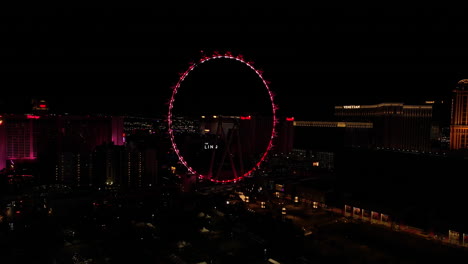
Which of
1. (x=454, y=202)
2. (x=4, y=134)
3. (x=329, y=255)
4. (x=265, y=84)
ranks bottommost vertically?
(x=329, y=255)

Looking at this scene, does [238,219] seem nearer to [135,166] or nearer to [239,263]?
[239,263]

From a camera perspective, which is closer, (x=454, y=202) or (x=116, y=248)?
(x=116, y=248)

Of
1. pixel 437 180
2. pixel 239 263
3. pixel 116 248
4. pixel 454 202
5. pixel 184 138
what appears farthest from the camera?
pixel 184 138

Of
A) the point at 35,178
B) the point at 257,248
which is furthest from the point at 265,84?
the point at 35,178

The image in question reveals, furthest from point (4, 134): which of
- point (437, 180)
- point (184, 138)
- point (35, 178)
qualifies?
point (437, 180)

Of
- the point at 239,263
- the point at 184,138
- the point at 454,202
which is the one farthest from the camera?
the point at 184,138

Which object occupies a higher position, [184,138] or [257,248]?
[184,138]

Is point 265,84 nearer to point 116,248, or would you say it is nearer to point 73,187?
point 116,248

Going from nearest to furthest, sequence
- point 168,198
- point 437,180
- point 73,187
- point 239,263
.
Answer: point 239,263
point 437,180
point 168,198
point 73,187

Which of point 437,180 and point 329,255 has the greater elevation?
point 437,180
